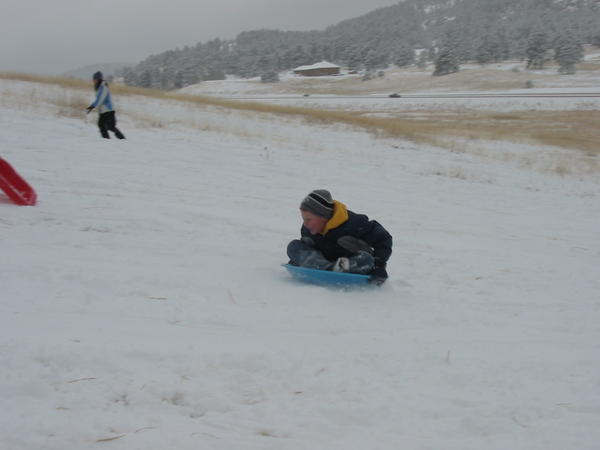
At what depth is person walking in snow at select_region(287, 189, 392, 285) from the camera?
365 centimetres

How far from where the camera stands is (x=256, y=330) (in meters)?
2.81

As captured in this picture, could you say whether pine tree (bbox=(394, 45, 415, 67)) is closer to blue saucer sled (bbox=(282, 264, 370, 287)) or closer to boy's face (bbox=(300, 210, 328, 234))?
boy's face (bbox=(300, 210, 328, 234))

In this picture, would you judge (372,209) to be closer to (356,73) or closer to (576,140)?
(576,140)

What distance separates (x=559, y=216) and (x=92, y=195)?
27.3 ft

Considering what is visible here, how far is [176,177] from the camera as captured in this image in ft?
23.8

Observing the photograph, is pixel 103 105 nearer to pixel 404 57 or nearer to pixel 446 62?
pixel 446 62

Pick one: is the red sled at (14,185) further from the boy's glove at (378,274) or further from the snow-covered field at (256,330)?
the boy's glove at (378,274)

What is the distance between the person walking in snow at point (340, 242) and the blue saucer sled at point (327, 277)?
0.08 meters

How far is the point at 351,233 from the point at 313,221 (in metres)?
0.35

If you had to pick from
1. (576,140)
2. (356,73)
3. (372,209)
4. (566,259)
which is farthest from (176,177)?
(356,73)

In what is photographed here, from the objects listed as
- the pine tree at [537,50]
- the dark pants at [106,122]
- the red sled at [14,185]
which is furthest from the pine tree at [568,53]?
the red sled at [14,185]

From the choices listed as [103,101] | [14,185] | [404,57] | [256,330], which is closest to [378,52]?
[404,57]

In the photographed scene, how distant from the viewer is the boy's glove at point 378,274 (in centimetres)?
376

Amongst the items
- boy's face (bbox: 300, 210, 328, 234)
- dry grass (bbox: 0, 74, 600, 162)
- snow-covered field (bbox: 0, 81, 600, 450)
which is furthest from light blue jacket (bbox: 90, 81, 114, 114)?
boy's face (bbox: 300, 210, 328, 234)
